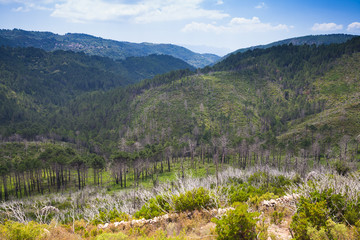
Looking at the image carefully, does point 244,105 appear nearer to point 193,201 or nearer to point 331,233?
point 193,201

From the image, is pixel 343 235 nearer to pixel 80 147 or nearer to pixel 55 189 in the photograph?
pixel 55 189

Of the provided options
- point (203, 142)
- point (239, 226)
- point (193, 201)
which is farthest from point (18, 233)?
point (203, 142)

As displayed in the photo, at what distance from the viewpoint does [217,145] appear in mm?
92688

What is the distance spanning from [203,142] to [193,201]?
82.4 m

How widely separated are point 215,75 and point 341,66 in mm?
88845

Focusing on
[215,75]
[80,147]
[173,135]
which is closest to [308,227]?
[173,135]

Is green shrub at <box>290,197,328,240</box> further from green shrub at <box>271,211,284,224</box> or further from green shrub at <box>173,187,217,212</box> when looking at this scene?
green shrub at <box>173,187,217,212</box>

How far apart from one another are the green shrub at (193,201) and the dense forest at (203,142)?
88 mm

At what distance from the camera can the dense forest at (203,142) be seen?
2990 cm

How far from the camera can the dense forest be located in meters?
29.9

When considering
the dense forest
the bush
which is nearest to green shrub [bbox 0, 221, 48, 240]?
the dense forest

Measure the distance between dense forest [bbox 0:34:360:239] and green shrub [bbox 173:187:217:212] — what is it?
3.5 inches

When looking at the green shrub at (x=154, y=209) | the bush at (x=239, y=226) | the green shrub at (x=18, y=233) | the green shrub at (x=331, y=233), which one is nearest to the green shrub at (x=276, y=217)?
the green shrub at (x=331, y=233)

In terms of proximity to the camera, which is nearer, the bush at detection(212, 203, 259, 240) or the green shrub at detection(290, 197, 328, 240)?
the bush at detection(212, 203, 259, 240)
